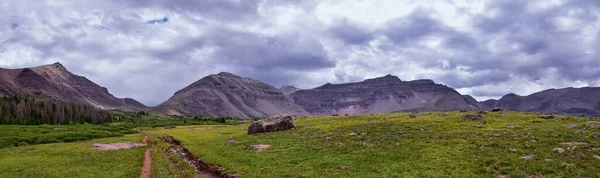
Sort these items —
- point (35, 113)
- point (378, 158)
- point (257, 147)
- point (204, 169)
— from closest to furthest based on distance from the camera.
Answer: point (378, 158), point (204, 169), point (257, 147), point (35, 113)

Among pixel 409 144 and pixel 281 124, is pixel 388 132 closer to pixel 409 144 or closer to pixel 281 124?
pixel 409 144

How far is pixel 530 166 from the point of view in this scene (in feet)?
105

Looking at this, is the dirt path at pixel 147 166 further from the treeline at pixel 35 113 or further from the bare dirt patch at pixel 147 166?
the treeline at pixel 35 113

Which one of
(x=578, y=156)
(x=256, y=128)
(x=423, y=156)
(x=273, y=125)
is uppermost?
(x=273, y=125)

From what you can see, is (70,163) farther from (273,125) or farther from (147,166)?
(273,125)

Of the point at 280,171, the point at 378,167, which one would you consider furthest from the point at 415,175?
the point at 280,171

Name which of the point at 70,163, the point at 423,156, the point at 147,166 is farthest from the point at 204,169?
the point at 423,156

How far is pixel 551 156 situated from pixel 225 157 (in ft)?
112

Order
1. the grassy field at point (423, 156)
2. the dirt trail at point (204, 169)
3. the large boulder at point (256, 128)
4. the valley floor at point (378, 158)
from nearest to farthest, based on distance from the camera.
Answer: the grassy field at point (423, 156) < the valley floor at point (378, 158) < the dirt trail at point (204, 169) < the large boulder at point (256, 128)

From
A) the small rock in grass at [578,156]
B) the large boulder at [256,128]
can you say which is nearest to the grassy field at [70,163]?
the large boulder at [256,128]

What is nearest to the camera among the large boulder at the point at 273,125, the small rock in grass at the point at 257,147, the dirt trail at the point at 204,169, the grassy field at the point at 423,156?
the grassy field at the point at 423,156

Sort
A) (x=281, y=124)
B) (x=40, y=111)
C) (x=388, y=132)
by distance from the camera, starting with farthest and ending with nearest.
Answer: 1. (x=40, y=111)
2. (x=281, y=124)
3. (x=388, y=132)

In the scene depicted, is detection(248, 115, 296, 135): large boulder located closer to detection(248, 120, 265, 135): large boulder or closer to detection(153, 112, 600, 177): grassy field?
detection(248, 120, 265, 135): large boulder

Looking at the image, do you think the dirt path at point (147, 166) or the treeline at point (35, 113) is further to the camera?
the treeline at point (35, 113)
